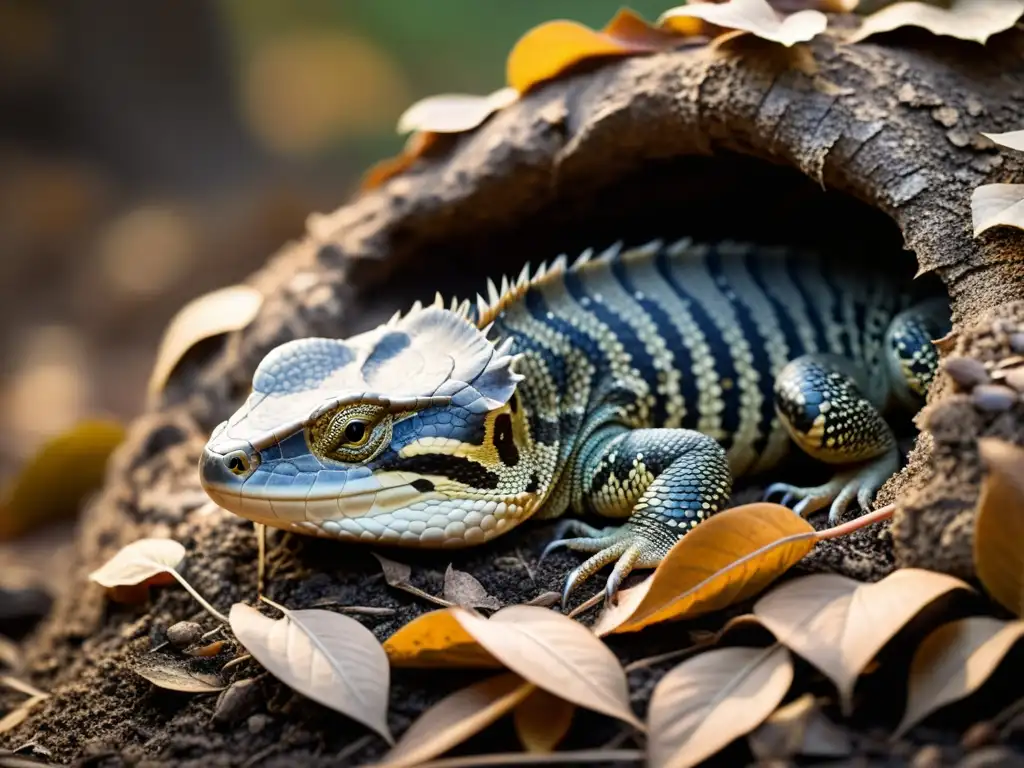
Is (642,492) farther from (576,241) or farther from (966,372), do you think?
(576,241)

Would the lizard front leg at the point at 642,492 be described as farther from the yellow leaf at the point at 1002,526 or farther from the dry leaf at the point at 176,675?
the dry leaf at the point at 176,675

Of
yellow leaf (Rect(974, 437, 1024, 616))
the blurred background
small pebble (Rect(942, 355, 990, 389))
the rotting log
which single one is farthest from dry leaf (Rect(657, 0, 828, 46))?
the blurred background

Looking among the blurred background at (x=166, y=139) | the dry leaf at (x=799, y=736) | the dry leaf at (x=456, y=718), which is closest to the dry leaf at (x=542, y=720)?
the dry leaf at (x=456, y=718)

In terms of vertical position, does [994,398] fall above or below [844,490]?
above

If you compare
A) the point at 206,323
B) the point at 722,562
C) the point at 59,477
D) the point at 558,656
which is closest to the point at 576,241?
the point at 206,323

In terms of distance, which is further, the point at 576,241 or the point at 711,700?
the point at 576,241

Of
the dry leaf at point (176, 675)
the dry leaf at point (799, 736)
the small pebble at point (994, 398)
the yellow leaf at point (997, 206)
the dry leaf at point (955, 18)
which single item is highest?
the dry leaf at point (955, 18)

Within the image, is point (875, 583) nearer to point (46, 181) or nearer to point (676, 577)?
point (676, 577)
